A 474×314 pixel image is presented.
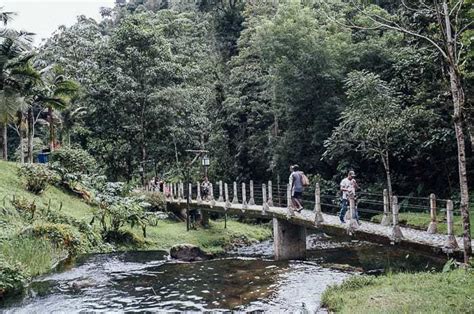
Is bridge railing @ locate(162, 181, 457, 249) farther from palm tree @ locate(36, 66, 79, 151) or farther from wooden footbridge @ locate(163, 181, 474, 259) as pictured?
palm tree @ locate(36, 66, 79, 151)

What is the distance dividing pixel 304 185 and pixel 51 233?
8.32 m

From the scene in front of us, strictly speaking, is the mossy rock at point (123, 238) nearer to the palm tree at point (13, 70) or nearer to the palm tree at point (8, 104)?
the palm tree at point (8, 104)

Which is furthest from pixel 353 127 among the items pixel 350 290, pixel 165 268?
pixel 350 290

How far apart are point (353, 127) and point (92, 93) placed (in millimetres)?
17288

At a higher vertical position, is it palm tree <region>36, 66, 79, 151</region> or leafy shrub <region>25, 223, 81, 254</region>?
palm tree <region>36, 66, 79, 151</region>

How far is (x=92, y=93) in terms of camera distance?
107ft

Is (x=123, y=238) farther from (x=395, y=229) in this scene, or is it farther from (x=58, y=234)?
(x=395, y=229)

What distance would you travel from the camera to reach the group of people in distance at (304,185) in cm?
1467

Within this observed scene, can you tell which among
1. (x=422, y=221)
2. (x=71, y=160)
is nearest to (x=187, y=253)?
(x=422, y=221)

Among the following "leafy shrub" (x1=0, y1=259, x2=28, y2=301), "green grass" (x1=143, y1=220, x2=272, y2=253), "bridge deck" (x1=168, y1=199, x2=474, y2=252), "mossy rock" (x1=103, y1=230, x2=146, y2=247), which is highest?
"bridge deck" (x1=168, y1=199, x2=474, y2=252)

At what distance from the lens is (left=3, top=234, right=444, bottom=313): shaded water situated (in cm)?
1141

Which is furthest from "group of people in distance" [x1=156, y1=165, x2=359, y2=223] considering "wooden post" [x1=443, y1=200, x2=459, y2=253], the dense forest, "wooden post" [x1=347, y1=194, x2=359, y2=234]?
the dense forest

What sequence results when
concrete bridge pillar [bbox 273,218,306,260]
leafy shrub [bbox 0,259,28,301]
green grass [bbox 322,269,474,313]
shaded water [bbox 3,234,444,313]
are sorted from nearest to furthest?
green grass [bbox 322,269,474,313] → leafy shrub [bbox 0,259,28,301] → shaded water [bbox 3,234,444,313] → concrete bridge pillar [bbox 273,218,306,260]

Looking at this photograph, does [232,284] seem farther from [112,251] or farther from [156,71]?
[156,71]
